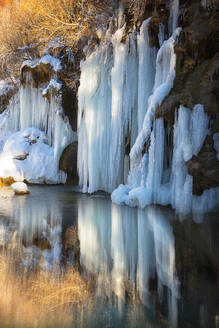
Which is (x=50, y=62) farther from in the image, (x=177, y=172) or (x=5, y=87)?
(x=177, y=172)

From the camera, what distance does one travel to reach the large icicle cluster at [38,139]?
15617 mm

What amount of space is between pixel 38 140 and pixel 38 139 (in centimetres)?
5

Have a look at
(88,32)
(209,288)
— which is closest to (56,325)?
(209,288)

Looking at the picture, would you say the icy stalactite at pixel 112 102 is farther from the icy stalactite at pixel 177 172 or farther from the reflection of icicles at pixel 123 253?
the reflection of icicles at pixel 123 253

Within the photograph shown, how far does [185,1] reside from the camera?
896 cm

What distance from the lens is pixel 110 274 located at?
119 inches

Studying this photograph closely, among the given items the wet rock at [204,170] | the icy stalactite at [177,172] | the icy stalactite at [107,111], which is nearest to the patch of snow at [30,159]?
the icy stalactite at [107,111]

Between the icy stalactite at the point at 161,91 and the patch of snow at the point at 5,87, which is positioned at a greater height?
the patch of snow at the point at 5,87

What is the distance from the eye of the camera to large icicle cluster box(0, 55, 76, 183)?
1562 cm

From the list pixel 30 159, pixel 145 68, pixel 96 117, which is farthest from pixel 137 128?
pixel 30 159

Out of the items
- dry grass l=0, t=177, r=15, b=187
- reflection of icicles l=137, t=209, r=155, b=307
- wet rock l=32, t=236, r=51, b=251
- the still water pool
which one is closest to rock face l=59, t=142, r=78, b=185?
dry grass l=0, t=177, r=15, b=187

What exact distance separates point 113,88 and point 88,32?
4278 millimetres

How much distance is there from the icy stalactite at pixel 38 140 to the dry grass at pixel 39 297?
41.4ft

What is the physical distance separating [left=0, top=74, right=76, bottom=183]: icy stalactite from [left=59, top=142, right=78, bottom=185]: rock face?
198 millimetres
